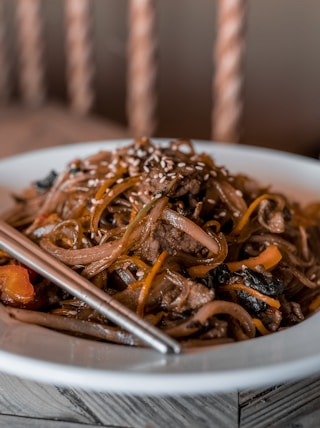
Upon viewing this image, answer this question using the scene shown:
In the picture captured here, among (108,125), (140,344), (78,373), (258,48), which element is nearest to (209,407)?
(140,344)

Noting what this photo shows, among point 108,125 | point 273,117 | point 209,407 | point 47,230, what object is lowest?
point 273,117

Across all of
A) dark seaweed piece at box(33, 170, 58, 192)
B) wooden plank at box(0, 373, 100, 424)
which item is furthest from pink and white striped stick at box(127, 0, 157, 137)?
wooden plank at box(0, 373, 100, 424)

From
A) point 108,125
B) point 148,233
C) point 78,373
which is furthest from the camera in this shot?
point 108,125

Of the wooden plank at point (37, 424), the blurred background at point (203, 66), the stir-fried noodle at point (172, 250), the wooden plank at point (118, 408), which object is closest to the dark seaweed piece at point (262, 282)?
the stir-fried noodle at point (172, 250)

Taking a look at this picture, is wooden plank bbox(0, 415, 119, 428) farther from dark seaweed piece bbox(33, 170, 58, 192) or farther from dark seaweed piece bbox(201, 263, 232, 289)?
dark seaweed piece bbox(33, 170, 58, 192)

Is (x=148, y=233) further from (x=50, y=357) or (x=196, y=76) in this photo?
(x=196, y=76)

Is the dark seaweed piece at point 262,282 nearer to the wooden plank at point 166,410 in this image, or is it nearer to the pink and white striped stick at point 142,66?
the wooden plank at point 166,410
